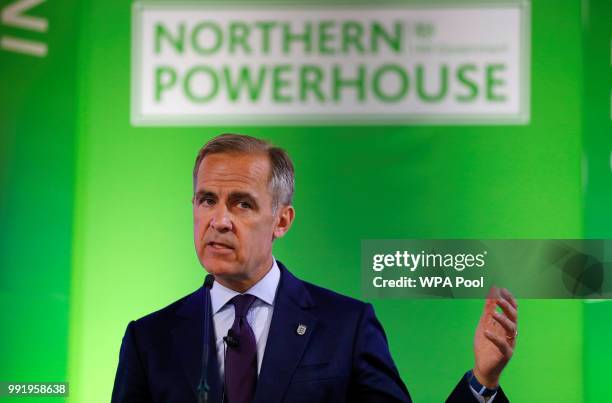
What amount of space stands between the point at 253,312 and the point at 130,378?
1.59ft

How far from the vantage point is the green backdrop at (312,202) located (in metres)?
3.18

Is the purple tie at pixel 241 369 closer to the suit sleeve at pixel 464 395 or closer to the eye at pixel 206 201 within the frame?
the eye at pixel 206 201

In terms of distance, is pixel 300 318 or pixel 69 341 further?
pixel 69 341

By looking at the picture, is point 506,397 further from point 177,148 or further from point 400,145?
point 177,148

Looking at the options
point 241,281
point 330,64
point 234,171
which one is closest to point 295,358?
point 241,281

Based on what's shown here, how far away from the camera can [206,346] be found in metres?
2.73

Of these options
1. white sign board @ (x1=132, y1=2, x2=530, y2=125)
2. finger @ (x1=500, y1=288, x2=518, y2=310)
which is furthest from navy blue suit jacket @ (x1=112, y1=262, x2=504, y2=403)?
white sign board @ (x1=132, y1=2, x2=530, y2=125)

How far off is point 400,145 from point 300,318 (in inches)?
29.0

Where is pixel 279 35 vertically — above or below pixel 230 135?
above

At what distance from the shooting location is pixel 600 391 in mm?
A: 3160

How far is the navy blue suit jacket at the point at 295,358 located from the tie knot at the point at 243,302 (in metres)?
0.09

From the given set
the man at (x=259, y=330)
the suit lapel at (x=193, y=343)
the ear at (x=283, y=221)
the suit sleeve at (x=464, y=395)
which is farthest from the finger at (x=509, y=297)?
the suit lapel at (x=193, y=343)

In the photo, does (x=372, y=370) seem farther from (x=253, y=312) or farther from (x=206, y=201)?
(x=206, y=201)

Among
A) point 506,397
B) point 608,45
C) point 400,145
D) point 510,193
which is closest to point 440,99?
point 400,145
